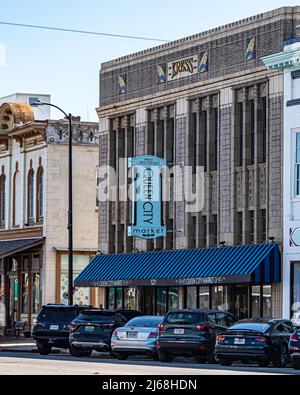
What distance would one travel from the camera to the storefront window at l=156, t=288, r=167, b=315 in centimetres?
5212

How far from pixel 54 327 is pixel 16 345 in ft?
27.1

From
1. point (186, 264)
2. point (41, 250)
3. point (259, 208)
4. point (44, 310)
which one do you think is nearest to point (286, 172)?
point (259, 208)

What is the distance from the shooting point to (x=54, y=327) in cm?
4397

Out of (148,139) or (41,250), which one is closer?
(148,139)

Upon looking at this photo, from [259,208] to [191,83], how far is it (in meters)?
6.45

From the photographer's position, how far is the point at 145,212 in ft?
165

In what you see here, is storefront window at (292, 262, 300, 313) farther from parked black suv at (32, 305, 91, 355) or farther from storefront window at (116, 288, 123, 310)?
storefront window at (116, 288, 123, 310)

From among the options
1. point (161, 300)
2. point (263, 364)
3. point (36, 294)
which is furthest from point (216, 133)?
point (263, 364)

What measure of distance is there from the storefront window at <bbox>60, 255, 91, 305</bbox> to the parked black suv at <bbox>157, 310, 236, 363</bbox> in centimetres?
2180

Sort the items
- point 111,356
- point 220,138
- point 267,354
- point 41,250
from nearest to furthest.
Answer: point 267,354 < point 111,356 < point 220,138 < point 41,250

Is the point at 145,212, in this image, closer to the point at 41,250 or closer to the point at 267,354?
the point at 41,250

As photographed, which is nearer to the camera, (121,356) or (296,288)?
(121,356)

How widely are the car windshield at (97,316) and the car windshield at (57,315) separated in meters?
1.99

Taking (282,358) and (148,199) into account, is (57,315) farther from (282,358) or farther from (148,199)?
(282,358)
